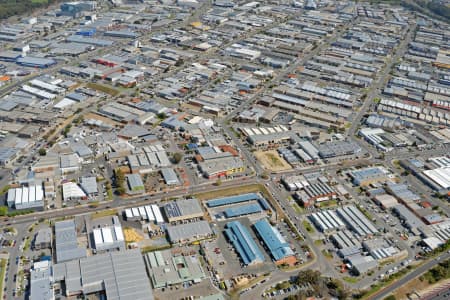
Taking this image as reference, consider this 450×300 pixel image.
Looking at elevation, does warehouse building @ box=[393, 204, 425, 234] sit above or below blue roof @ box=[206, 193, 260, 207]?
below

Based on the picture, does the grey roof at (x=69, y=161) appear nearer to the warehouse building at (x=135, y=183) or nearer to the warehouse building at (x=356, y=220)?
the warehouse building at (x=135, y=183)

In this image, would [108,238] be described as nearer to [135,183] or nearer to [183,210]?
[183,210]

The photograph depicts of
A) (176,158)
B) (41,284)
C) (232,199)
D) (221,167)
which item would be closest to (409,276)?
(232,199)

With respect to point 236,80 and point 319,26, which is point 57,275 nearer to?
point 236,80

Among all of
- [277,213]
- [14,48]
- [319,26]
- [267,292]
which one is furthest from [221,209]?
[319,26]

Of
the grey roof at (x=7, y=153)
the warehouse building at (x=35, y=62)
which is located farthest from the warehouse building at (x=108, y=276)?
the warehouse building at (x=35, y=62)

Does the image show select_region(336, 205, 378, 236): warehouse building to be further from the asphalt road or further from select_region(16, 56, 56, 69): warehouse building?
select_region(16, 56, 56, 69): warehouse building

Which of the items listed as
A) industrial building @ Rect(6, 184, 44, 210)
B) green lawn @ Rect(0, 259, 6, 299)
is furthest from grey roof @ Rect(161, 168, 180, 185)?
green lawn @ Rect(0, 259, 6, 299)
